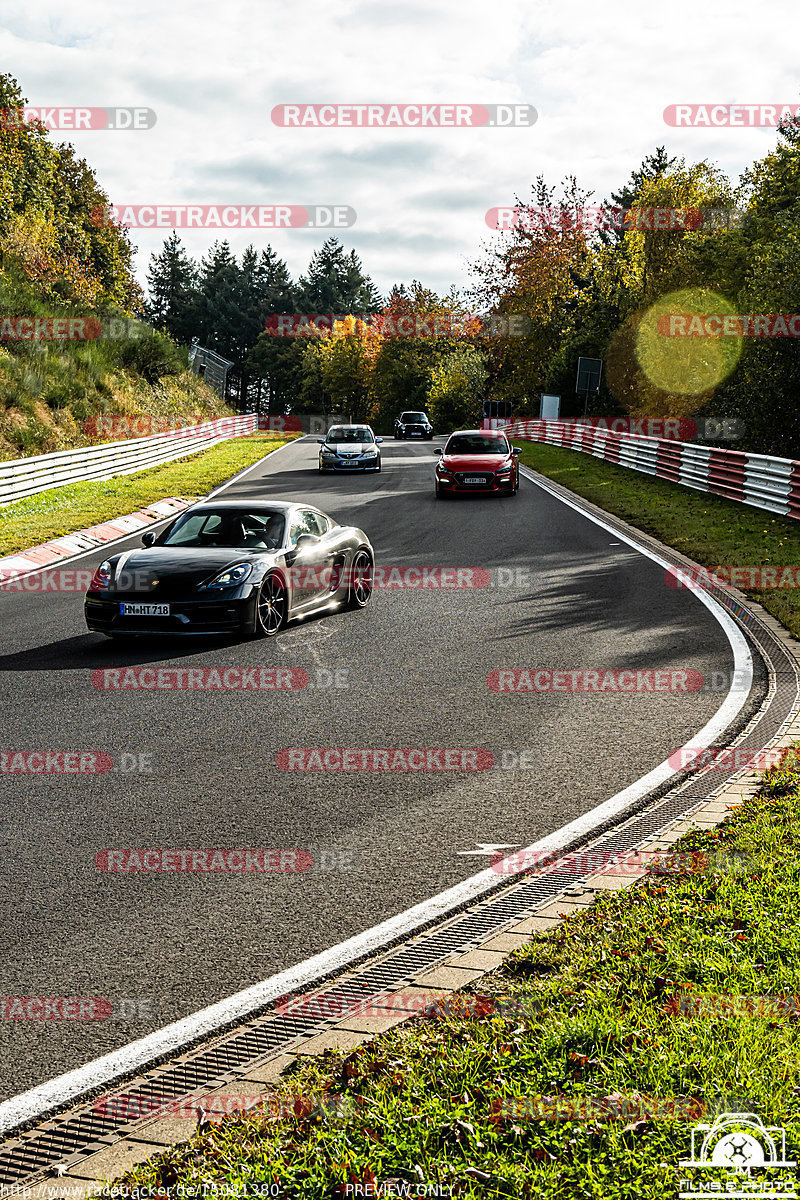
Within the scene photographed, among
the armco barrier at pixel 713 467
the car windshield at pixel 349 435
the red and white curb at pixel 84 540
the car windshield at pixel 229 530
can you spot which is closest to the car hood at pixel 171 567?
the car windshield at pixel 229 530

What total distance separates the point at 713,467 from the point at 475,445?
6221 millimetres

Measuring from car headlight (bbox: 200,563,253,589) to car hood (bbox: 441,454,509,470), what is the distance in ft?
49.6

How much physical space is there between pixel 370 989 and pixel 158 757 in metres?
3.17

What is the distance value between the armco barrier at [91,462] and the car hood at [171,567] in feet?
37.2

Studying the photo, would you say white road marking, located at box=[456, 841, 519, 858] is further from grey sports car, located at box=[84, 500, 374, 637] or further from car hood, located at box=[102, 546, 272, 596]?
car hood, located at box=[102, 546, 272, 596]

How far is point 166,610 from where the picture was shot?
1029 centimetres

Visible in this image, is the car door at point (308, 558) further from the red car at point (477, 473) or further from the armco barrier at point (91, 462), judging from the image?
the red car at point (477, 473)

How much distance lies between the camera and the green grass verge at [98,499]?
1848 cm

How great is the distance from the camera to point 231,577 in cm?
1048

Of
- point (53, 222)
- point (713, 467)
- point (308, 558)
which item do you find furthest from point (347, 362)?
point (308, 558)

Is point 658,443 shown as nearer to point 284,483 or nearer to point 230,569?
point 284,483

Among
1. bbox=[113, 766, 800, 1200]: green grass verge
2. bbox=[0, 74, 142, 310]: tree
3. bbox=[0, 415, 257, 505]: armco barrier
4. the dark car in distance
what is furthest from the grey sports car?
the dark car in distance

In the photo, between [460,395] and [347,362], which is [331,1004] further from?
[347,362]

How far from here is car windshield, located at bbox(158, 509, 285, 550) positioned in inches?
443
